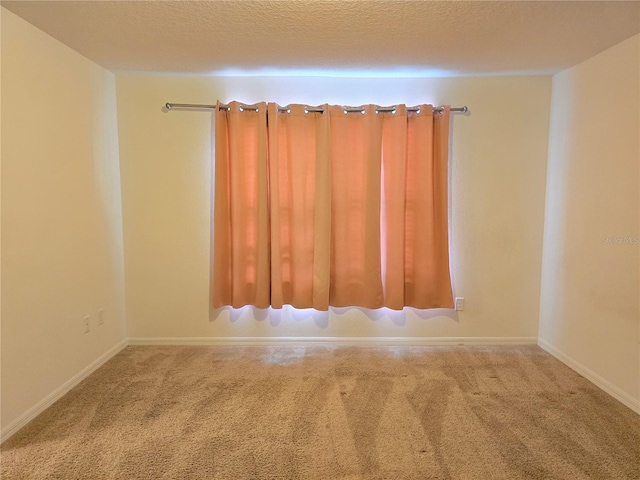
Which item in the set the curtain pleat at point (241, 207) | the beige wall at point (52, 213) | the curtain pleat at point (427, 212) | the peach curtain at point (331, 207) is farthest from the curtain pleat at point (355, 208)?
the beige wall at point (52, 213)

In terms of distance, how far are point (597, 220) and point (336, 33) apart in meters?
2.08

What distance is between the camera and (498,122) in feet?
9.13

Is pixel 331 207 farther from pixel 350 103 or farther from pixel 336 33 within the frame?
pixel 336 33

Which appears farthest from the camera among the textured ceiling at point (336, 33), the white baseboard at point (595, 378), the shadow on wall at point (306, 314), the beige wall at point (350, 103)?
the shadow on wall at point (306, 314)

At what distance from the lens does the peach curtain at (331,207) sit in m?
2.69

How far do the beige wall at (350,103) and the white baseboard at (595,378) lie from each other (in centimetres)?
21

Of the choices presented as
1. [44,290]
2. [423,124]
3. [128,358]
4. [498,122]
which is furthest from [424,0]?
[128,358]

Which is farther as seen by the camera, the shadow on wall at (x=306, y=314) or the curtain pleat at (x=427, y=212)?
the shadow on wall at (x=306, y=314)

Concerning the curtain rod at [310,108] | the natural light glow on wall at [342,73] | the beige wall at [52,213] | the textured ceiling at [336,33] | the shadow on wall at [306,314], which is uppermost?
the natural light glow on wall at [342,73]

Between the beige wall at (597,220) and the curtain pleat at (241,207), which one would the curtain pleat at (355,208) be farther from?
the beige wall at (597,220)

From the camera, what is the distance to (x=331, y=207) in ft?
9.05

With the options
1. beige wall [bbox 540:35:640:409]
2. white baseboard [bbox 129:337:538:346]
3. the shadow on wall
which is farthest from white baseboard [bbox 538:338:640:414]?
the shadow on wall

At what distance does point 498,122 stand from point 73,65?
311 cm

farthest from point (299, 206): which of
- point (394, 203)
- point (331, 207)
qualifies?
point (394, 203)
